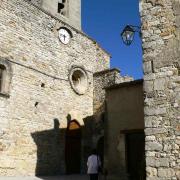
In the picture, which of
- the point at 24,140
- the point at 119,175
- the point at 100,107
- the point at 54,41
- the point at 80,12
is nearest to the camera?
the point at 119,175

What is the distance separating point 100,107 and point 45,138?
11.4 feet

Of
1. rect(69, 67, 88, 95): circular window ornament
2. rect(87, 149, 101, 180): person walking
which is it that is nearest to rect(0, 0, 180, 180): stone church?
rect(69, 67, 88, 95): circular window ornament

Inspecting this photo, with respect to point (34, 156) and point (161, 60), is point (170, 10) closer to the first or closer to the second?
point (161, 60)

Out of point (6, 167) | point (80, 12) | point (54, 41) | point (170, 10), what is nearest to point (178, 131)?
point (170, 10)

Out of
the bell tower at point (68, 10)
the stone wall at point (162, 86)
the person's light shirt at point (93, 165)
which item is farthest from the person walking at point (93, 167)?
the bell tower at point (68, 10)

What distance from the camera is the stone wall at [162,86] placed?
5562mm

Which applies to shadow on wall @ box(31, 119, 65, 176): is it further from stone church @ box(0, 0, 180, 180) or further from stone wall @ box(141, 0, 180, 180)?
stone wall @ box(141, 0, 180, 180)

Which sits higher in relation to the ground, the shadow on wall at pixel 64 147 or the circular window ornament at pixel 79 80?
the circular window ornament at pixel 79 80

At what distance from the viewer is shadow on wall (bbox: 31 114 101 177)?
11977mm

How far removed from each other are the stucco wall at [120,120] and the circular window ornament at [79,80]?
5523 millimetres

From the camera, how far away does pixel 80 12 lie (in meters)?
16.4

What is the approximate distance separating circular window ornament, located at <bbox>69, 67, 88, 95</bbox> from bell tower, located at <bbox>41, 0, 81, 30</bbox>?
251 cm

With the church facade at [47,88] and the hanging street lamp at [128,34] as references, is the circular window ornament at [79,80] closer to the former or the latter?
the church facade at [47,88]

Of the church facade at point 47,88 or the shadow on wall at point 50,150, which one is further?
the shadow on wall at point 50,150
